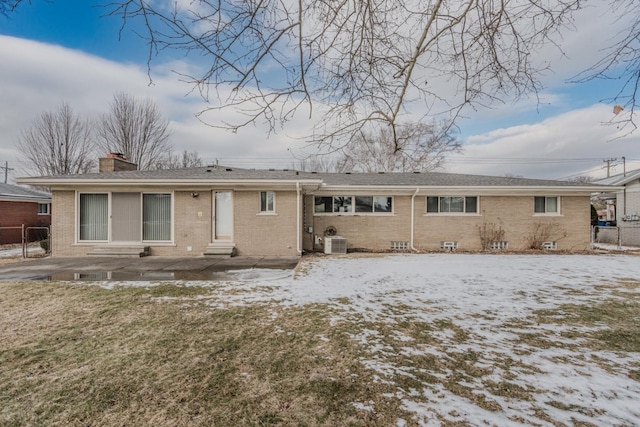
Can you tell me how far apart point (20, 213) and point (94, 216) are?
38.6 ft

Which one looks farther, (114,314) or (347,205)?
(347,205)

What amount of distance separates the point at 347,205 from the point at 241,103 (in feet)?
33.8

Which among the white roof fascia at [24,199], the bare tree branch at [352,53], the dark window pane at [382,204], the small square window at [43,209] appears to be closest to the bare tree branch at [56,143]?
the small square window at [43,209]

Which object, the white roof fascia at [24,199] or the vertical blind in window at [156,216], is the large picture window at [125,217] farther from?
the white roof fascia at [24,199]

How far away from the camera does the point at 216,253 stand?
1055 cm

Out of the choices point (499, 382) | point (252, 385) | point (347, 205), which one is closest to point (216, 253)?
point (347, 205)

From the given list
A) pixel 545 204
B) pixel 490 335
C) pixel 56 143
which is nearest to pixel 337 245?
pixel 490 335

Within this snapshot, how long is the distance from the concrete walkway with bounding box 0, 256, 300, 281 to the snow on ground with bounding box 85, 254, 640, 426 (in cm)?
104

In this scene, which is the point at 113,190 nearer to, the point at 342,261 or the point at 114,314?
the point at 114,314

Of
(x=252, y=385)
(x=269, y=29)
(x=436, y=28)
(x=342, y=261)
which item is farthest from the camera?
(x=342, y=261)

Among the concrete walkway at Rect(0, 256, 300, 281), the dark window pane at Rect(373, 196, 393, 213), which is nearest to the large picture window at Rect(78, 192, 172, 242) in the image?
the concrete walkway at Rect(0, 256, 300, 281)

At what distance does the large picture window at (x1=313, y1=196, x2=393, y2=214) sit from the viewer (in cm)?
1301

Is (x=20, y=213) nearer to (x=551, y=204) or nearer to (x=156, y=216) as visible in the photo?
(x=156, y=216)

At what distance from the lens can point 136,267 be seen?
342 inches
